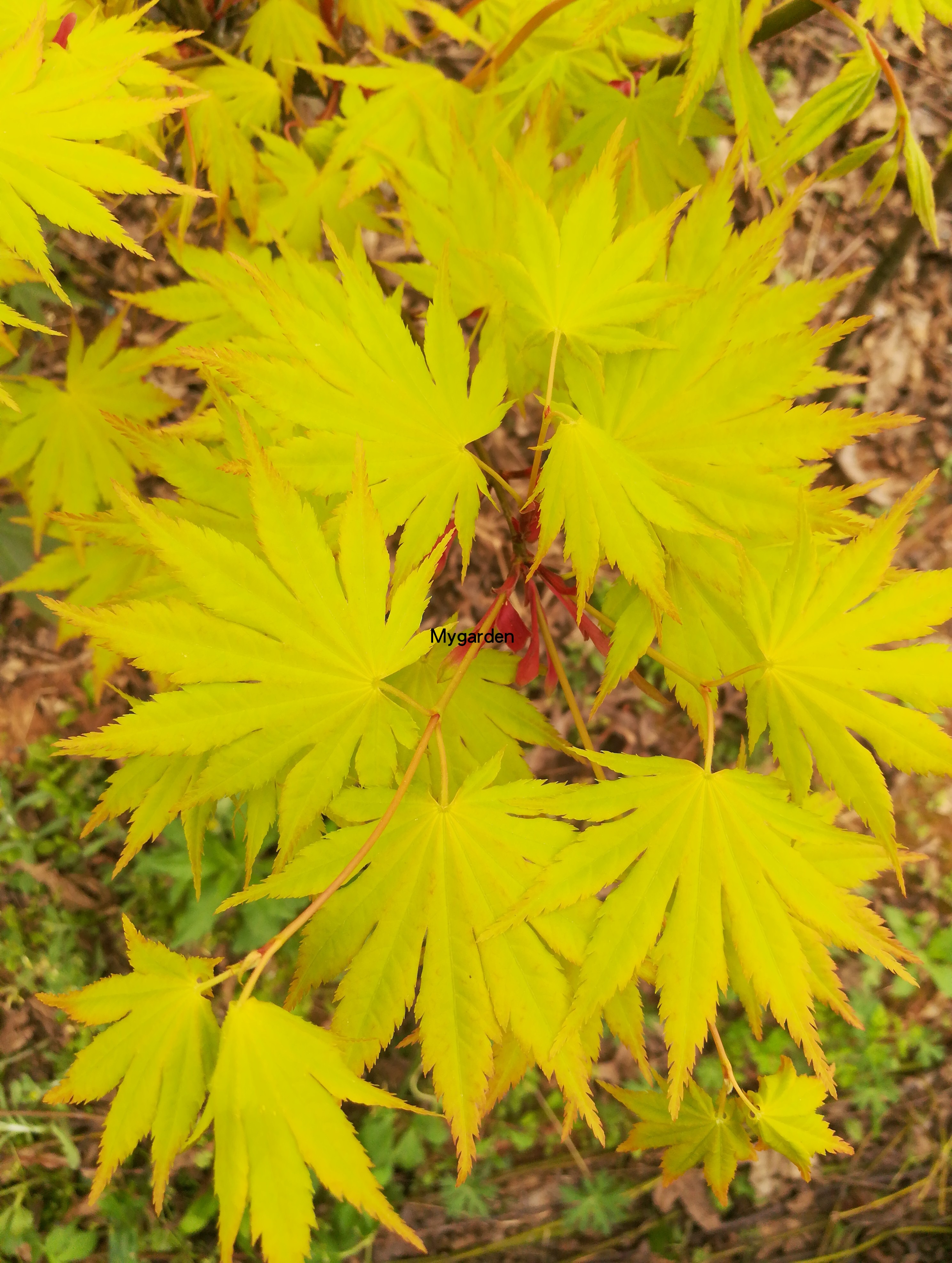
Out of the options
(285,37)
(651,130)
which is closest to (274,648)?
(651,130)

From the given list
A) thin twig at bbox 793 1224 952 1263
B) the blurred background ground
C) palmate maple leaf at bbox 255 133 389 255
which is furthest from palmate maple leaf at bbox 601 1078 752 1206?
thin twig at bbox 793 1224 952 1263

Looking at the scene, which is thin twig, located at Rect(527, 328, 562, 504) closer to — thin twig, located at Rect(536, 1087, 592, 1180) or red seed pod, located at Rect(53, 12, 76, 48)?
red seed pod, located at Rect(53, 12, 76, 48)

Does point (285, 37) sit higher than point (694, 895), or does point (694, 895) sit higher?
point (285, 37)

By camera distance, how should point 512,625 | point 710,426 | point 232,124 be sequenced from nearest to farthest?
point 710,426, point 512,625, point 232,124

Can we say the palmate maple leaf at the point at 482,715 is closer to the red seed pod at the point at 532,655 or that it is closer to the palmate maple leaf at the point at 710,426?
the red seed pod at the point at 532,655

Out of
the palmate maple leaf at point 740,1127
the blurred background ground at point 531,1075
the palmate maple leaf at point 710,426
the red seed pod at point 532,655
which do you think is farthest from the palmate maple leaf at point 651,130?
the palmate maple leaf at point 740,1127

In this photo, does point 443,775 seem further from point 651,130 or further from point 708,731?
point 651,130
